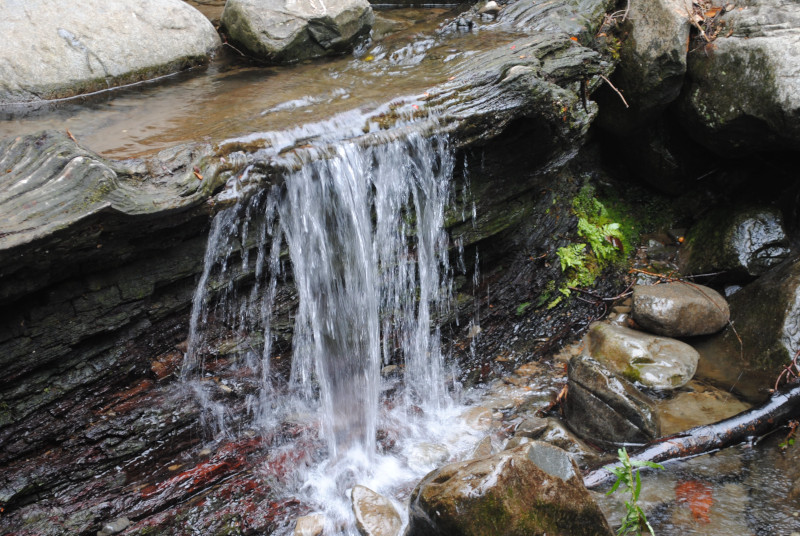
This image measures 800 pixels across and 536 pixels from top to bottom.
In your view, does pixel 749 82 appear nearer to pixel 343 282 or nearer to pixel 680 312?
pixel 680 312

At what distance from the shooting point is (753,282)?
222 inches

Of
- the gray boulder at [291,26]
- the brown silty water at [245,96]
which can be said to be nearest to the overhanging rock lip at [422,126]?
the brown silty water at [245,96]

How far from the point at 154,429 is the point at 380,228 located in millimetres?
2307

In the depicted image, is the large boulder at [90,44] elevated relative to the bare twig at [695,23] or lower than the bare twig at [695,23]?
elevated

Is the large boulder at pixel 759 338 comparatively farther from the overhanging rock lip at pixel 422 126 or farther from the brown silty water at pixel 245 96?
the brown silty water at pixel 245 96

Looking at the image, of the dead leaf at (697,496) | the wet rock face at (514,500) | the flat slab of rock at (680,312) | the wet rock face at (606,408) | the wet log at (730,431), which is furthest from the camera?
the flat slab of rock at (680,312)

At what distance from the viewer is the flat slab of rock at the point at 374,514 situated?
3.74 metres

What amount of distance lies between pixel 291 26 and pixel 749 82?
474cm

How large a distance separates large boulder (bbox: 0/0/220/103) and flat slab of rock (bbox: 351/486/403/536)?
15.0 feet

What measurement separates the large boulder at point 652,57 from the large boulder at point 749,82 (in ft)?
0.85

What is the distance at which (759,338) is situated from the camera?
5.10m

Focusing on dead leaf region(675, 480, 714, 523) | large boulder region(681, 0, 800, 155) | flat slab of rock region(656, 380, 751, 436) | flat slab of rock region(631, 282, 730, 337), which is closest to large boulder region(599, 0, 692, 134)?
large boulder region(681, 0, 800, 155)

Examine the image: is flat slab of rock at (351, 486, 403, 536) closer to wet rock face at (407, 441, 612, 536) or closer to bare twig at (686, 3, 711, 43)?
wet rock face at (407, 441, 612, 536)

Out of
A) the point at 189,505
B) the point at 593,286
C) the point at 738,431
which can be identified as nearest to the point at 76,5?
the point at 189,505
